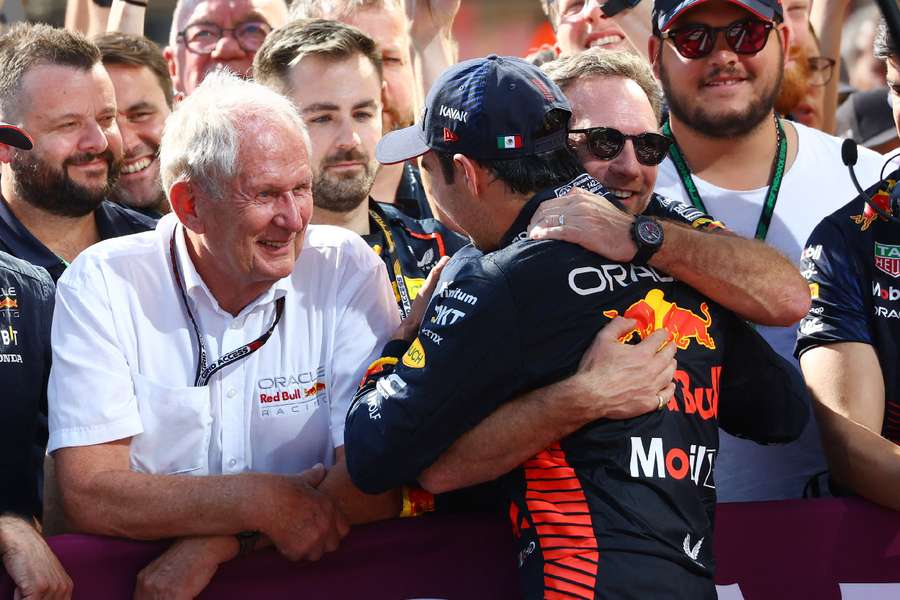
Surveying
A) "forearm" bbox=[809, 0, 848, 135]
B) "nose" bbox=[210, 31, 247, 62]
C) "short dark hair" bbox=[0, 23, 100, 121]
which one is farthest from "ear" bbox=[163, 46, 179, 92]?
"forearm" bbox=[809, 0, 848, 135]

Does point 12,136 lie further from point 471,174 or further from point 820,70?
point 820,70

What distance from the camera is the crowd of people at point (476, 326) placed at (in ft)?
9.14

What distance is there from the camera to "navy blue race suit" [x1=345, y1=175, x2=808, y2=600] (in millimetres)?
2721

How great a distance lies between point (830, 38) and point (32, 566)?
5079mm

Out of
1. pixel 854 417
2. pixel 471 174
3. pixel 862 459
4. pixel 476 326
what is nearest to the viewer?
pixel 476 326

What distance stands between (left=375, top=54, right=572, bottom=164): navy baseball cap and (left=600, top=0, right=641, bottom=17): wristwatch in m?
2.34

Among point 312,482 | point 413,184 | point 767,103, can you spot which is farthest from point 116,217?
point 767,103

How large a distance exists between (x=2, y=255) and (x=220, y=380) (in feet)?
3.17

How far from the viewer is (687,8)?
14.1ft

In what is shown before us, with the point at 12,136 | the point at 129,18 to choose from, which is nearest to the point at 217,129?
the point at 12,136

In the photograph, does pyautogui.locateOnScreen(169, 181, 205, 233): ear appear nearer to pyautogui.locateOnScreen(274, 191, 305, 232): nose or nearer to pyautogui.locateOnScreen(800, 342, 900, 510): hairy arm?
pyautogui.locateOnScreen(274, 191, 305, 232): nose

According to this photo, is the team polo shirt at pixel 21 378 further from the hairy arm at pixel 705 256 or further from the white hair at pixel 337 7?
the white hair at pixel 337 7

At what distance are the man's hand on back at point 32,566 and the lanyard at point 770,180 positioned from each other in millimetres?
2665

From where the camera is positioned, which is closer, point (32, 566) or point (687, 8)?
point (32, 566)
